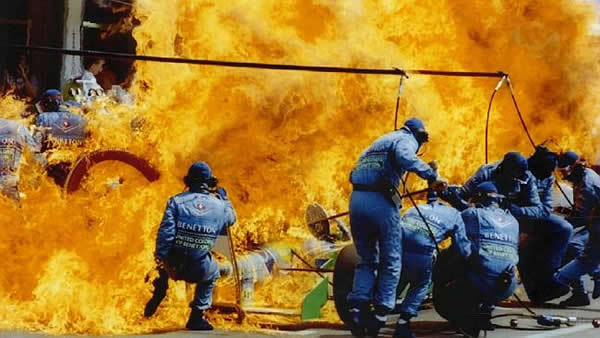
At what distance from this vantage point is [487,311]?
8609mm

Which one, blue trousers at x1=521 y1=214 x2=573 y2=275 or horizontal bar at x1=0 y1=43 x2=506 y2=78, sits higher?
horizontal bar at x1=0 y1=43 x2=506 y2=78

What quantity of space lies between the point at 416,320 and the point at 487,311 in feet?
2.90

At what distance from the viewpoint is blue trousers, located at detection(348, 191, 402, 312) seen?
8.06 meters

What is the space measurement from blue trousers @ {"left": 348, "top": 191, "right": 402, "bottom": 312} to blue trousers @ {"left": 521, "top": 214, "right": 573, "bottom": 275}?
268cm

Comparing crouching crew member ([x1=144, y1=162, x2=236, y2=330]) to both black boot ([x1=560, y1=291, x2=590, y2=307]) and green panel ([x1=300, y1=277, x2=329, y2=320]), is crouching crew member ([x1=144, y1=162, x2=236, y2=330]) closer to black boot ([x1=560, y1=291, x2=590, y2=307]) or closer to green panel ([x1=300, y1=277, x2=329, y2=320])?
green panel ([x1=300, y1=277, x2=329, y2=320])

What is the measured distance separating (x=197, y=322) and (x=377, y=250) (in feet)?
5.18

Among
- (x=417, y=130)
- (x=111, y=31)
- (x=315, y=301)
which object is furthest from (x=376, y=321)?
(x=111, y=31)

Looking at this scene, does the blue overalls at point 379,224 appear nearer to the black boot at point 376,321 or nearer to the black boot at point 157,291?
the black boot at point 376,321

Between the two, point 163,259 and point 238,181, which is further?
point 238,181

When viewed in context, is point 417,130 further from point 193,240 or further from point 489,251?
point 193,240

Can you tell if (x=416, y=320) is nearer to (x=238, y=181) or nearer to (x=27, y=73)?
(x=238, y=181)

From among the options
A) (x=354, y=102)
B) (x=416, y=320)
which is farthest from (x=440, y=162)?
(x=416, y=320)

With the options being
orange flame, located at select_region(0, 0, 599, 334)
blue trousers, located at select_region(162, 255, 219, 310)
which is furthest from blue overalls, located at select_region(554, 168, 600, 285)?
blue trousers, located at select_region(162, 255, 219, 310)

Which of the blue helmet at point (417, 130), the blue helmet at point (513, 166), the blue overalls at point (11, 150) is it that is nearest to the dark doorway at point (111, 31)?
the blue overalls at point (11, 150)
